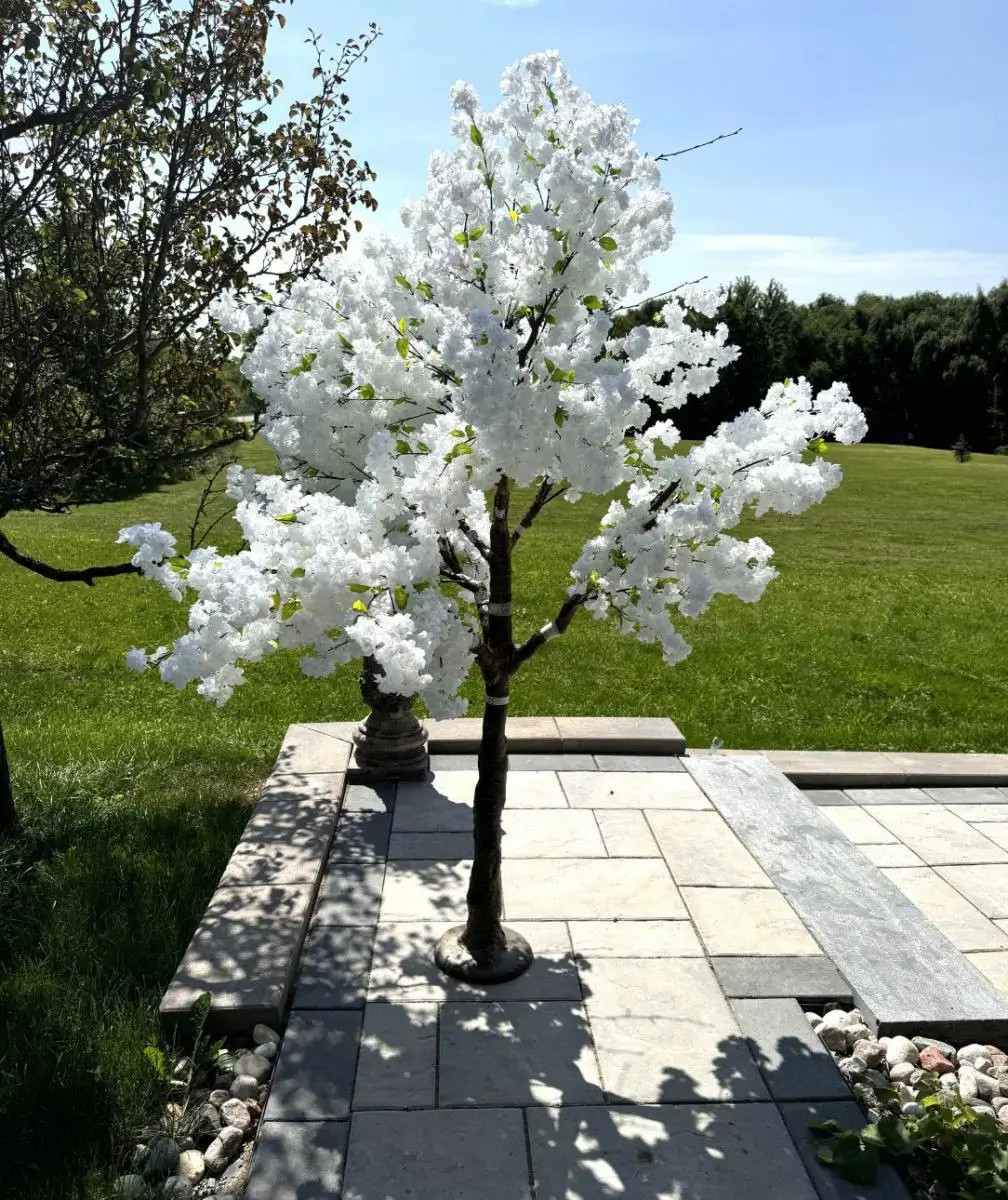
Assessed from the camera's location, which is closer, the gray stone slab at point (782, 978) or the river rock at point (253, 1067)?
the river rock at point (253, 1067)

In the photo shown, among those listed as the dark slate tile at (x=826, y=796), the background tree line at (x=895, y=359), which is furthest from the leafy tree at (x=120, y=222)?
the background tree line at (x=895, y=359)

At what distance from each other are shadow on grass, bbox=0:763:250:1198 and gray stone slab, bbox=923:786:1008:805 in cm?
479

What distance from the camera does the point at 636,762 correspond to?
7012 mm

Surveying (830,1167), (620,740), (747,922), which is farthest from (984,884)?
(830,1167)

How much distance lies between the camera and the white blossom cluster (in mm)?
3127

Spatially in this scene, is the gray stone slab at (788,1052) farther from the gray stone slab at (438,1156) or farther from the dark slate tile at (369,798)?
the dark slate tile at (369,798)

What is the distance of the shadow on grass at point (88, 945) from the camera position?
3.49 meters

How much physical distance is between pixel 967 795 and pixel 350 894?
177 inches

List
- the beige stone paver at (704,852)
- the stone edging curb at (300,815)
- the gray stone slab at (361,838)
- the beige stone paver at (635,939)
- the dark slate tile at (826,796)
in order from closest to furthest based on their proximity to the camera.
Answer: the stone edging curb at (300,815) < the beige stone paver at (635,939) < the beige stone paver at (704,852) < the gray stone slab at (361,838) < the dark slate tile at (826,796)

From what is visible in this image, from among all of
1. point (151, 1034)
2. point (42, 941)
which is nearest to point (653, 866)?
point (151, 1034)

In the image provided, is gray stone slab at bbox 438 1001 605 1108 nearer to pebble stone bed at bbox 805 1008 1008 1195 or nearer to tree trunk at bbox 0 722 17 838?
pebble stone bed at bbox 805 1008 1008 1195

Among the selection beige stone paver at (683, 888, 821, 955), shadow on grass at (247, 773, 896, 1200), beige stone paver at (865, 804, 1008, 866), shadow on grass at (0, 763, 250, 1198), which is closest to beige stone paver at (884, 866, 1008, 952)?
beige stone paver at (865, 804, 1008, 866)

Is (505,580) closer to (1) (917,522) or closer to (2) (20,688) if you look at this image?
(2) (20,688)

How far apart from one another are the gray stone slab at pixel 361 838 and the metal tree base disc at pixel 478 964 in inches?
41.7
